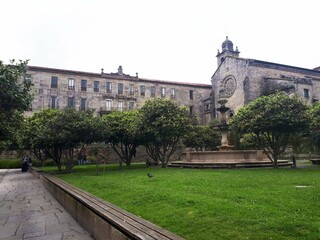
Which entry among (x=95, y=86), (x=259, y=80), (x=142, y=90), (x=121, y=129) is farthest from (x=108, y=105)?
(x=259, y=80)

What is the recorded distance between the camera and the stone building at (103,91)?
153 feet

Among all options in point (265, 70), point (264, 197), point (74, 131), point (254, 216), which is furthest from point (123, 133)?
point (265, 70)

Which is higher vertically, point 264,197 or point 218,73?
point 218,73

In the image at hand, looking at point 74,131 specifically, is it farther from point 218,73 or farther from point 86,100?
point 218,73

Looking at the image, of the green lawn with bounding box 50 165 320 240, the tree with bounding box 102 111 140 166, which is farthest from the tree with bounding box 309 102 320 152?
the green lawn with bounding box 50 165 320 240

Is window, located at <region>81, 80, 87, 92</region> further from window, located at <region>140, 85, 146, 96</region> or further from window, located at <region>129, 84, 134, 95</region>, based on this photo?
window, located at <region>140, 85, 146, 96</region>

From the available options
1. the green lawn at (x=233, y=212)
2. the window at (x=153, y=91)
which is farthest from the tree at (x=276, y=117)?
the window at (x=153, y=91)

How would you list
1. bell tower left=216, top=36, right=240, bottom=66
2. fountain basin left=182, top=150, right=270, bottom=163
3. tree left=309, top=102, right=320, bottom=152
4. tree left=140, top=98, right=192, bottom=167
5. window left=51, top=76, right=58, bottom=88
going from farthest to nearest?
1. bell tower left=216, top=36, right=240, bottom=66
2. window left=51, top=76, right=58, bottom=88
3. tree left=140, top=98, right=192, bottom=167
4. tree left=309, top=102, right=320, bottom=152
5. fountain basin left=182, top=150, right=270, bottom=163

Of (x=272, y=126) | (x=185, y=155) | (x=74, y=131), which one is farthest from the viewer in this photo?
(x=185, y=155)

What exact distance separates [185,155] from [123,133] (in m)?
5.94

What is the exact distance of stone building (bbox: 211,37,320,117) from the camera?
1732 inches

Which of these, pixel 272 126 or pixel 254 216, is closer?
pixel 254 216

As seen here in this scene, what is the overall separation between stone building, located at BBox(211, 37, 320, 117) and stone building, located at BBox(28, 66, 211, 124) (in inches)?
295

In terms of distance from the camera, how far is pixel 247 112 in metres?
20.8
